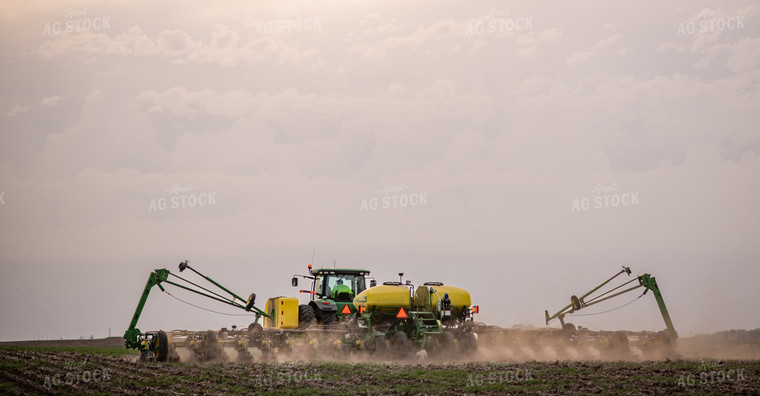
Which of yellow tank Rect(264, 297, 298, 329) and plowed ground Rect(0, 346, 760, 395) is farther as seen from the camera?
yellow tank Rect(264, 297, 298, 329)

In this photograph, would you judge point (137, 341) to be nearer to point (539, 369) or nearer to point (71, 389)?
point (71, 389)

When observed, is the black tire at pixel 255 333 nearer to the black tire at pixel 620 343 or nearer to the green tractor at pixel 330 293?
the green tractor at pixel 330 293

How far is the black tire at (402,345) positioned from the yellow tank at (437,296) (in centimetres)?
198

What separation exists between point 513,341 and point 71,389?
16.9 meters

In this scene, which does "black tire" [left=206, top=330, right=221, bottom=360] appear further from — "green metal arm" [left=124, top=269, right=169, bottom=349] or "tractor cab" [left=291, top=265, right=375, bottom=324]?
"tractor cab" [left=291, top=265, right=375, bottom=324]

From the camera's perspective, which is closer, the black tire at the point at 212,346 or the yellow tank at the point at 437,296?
the black tire at the point at 212,346

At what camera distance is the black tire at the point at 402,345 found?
87.9 ft

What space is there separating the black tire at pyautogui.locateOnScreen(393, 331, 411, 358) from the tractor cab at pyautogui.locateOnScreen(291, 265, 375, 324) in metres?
4.45

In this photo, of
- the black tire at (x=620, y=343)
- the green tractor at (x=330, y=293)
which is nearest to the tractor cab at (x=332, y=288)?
the green tractor at (x=330, y=293)

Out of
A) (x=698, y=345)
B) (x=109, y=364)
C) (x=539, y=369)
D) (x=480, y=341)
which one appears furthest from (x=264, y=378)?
(x=698, y=345)

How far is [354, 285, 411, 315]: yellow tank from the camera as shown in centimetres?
2853

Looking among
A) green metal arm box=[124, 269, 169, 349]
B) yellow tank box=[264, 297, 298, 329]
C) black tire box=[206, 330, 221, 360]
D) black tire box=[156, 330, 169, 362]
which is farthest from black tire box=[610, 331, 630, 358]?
green metal arm box=[124, 269, 169, 349]

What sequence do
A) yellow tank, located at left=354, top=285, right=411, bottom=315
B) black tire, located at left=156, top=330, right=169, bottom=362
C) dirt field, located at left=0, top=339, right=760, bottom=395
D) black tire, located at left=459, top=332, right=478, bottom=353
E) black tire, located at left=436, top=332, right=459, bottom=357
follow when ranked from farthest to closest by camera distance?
1. yellow tank, located at left=354, top=285, right=411, bottom=315
2. black tire, located at left=459, top=332, right=478, bottom=353
3. black tire, located at left=436, top=332, right=459, bottom=357
4. black tire, located at left=156, top=330, right=169, bottom=362
5. dirt field, located at left=0, top=339, right=760, bottom=395

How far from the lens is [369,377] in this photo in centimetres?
2119
